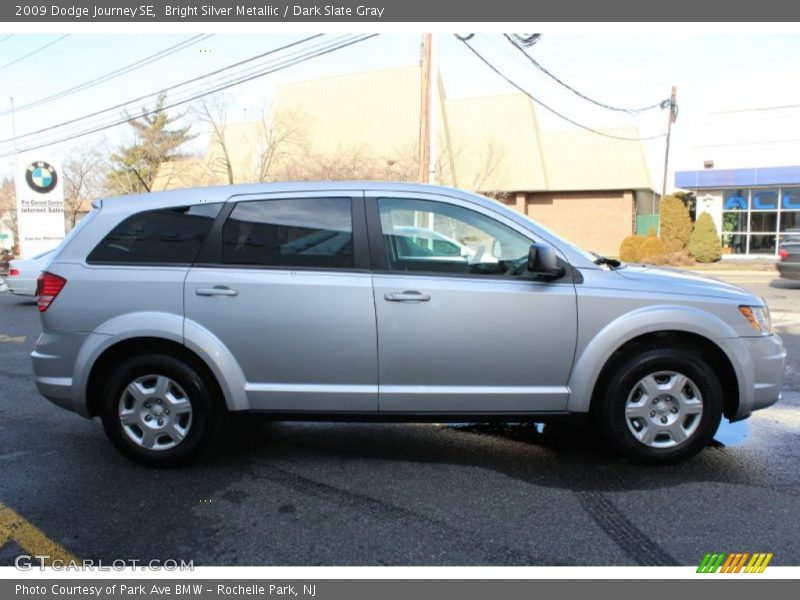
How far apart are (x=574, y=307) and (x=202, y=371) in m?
2.50

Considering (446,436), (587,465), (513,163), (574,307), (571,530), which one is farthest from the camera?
(513,163)

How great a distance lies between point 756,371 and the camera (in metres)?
4.24

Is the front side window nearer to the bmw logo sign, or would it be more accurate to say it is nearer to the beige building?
the bmw logo sign

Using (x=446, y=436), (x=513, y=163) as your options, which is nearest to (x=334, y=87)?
(x=513, y=163)

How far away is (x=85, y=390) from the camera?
437cm

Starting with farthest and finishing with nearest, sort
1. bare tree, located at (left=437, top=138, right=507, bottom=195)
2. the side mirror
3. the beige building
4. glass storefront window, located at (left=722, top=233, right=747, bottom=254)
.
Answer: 1. the beige building
2. bare tree, located at (left=437, top=138, right=507, bottom=195)
3. glass storefront window, located at (left=722, top=233, right=747, bottom=254)
4. the side mirror

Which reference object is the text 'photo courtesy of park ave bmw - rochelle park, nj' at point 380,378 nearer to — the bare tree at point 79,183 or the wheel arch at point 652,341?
the wheel arch at point 652,341

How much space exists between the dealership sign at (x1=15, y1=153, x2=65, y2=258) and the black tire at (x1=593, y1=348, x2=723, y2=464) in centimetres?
2340

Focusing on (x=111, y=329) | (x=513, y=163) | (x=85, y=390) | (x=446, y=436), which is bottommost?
(x=446, y=436)

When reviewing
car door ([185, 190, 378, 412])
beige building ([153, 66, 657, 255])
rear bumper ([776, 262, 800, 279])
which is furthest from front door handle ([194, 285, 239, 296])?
beige building ([153, 66, 657, 255])

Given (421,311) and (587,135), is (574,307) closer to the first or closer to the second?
(421,311)

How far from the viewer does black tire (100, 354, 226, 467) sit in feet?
14.1

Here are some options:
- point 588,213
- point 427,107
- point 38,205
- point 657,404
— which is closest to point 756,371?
point 657,404

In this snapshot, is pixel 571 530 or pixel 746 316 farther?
pixel 746 316
